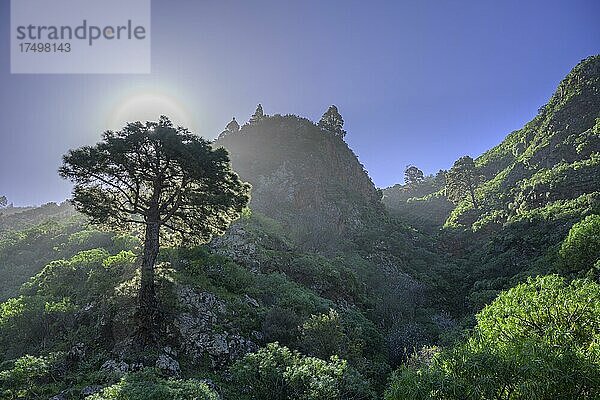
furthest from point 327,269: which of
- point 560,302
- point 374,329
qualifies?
point 560,302

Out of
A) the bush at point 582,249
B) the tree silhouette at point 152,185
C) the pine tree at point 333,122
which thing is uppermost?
the pine tree at point 333,122

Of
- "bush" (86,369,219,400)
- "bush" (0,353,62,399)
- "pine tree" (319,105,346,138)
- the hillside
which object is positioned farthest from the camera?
"pine tree" (319,105,346,138)

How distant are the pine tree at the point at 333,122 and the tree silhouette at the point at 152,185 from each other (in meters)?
53.4

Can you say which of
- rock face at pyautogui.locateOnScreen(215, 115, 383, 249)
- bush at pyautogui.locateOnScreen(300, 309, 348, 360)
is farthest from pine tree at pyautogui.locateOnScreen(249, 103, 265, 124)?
bush at pyautogui.locateOnScreen(300, 309, 348, 360)

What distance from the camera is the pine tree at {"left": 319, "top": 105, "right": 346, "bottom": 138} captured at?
71.0 metres

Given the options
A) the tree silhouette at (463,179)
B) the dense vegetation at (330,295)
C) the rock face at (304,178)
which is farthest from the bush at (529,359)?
the tree silhouette at (463,179)

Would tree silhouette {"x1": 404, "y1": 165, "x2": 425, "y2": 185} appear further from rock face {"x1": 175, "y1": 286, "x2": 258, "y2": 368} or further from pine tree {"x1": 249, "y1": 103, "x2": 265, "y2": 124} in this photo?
rock face {"x1": 175, "y1": 286, "x2": 258, "y2": 368}

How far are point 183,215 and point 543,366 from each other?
16.3 m

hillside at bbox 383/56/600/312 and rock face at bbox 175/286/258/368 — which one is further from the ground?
hillside at bbox 383/56/600/312

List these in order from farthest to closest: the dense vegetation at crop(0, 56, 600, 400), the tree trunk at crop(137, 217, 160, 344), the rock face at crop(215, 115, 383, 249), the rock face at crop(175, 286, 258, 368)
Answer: the rock face at crop(215, 115, 383, 249) < the rock face at crop(175, 286, 258, 368) < the tree trunk at crop(137, 217, 160, 344) < the dense vegetation at crop(0, 56, 600, 400)

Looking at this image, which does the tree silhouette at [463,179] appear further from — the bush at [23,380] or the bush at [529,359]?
the bush at [23,380]

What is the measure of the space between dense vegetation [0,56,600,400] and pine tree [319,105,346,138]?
482 inches

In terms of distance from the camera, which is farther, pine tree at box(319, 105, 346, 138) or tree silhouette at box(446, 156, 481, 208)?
pine tree at box(319, 105, 346, 138)

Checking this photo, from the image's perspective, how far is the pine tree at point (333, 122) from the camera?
233 ft
